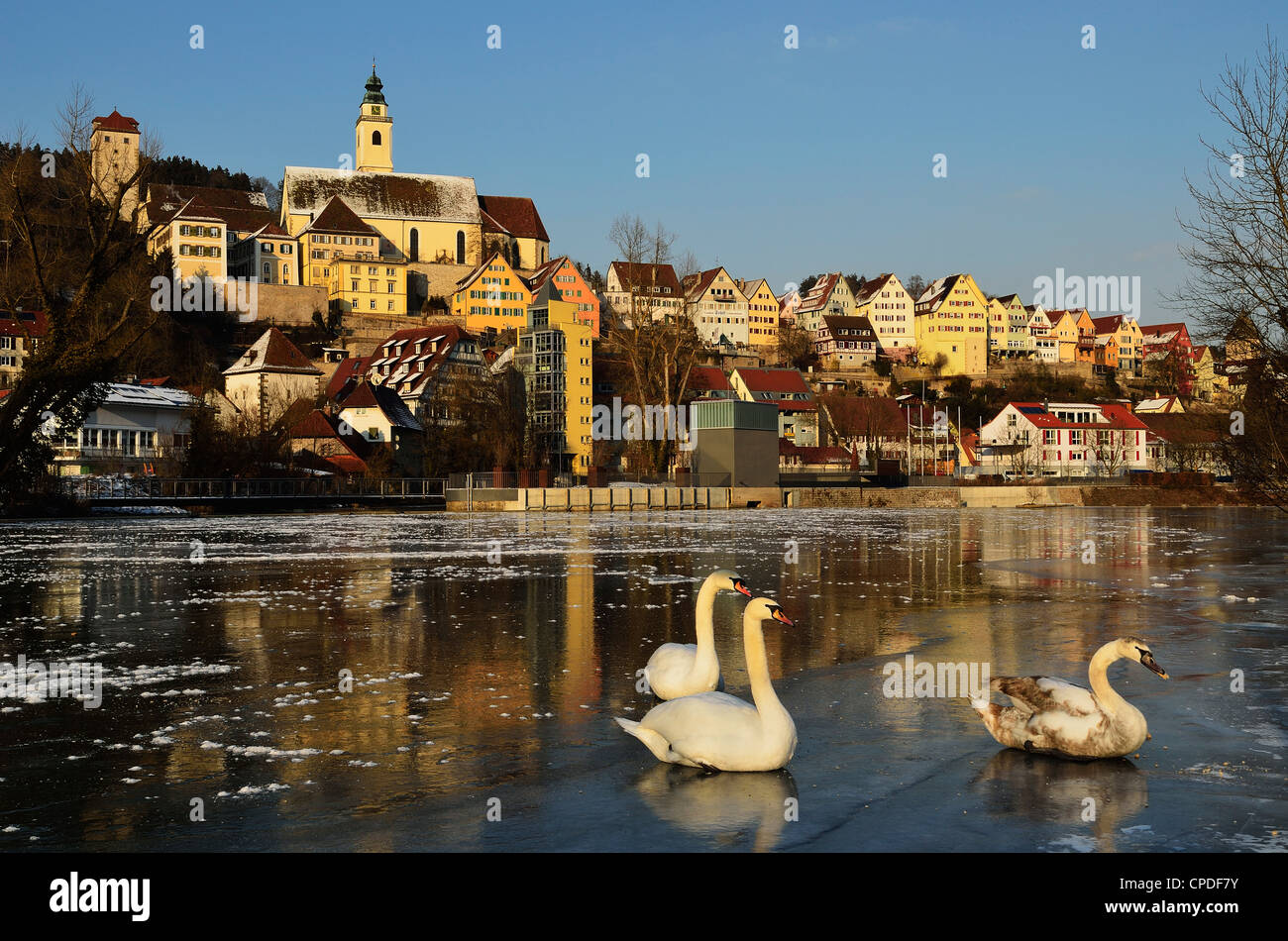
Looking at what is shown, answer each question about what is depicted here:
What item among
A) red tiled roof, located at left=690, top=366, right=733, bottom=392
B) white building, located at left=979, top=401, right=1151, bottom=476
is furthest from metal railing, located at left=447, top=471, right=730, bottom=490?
white building, located at left=979, top=401, right=1151, bottom=476

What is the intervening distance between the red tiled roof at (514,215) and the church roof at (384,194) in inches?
159

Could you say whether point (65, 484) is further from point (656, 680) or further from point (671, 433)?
point (656, 680)

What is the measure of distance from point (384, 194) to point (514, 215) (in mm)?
20870

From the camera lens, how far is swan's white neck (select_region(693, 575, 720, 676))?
847 centimetres

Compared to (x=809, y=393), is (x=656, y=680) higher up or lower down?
lower down

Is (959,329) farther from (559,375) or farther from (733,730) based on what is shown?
(733,730)

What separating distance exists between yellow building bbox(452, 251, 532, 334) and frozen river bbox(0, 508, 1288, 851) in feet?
399

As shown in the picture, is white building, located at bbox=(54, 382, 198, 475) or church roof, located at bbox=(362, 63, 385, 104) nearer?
white building, located at bbox=(54, 382, 198, 475)

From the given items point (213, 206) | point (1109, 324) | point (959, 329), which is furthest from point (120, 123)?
point (1109, 324)

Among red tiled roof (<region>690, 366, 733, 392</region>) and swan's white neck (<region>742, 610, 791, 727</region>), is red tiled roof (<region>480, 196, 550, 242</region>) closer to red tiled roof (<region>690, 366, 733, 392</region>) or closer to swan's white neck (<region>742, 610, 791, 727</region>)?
red tiled roof (<region>690, 366, 733, 392</region>)

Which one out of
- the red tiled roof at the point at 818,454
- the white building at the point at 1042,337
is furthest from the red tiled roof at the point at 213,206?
the white building at the point at 1042,337

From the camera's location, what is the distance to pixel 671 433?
213 ft
